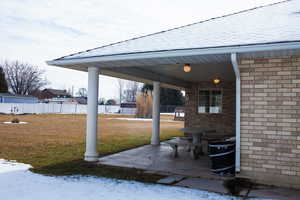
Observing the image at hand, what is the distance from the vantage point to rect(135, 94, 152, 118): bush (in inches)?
1267

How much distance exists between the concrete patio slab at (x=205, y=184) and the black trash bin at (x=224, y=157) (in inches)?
22.8

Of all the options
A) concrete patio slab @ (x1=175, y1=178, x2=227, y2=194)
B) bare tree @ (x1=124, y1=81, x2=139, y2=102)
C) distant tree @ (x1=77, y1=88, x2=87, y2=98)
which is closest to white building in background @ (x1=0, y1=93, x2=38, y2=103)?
bare tree @ (x1=124, y1=81, x2=139, y2=102)

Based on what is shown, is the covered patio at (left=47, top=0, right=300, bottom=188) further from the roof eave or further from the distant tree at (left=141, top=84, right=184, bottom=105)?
the distant tree at (left=141, top=84, right=184, bottom=105)

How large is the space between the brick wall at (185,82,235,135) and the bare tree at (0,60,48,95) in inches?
2007

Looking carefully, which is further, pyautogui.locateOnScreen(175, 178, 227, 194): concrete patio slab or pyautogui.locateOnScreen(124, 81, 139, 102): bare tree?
pyautogui.locateOnScreen(124, 81, 139, 102): bare tree

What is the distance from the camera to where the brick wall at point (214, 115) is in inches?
503

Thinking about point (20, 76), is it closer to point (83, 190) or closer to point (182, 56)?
point (83, 190)

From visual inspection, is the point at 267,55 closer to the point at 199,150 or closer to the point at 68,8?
the point at 199,150

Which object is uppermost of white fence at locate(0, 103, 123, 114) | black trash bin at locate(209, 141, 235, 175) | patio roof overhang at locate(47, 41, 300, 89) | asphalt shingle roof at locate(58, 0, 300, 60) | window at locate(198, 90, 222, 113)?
asphalt shingle roof at locate(58, 0, 300, 60)

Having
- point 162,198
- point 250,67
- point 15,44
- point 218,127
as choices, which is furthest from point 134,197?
point 15,44

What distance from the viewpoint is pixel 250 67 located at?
579 cm

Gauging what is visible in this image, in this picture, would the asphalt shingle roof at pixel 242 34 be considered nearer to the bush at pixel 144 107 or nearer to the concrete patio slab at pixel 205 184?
the concrete patio slab at pixel 205 184

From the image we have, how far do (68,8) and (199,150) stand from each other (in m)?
6.54

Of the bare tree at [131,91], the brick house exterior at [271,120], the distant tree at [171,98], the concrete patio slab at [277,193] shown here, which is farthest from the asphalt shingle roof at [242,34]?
the bare tree at [131,91]
